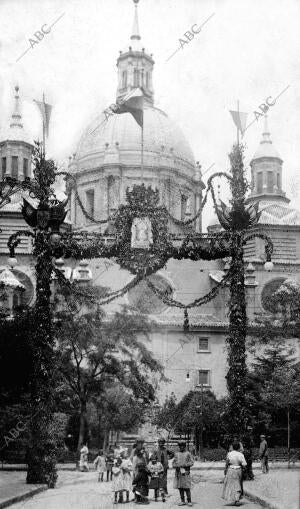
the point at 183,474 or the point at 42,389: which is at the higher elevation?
the point at 42,389

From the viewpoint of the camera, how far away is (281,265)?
63.5 meters

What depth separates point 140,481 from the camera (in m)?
18.9

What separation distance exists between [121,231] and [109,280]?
130 ft

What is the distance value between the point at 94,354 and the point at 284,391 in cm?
907

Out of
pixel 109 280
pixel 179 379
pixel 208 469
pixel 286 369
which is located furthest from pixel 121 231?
pixel 109 280

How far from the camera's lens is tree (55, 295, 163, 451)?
39.1m

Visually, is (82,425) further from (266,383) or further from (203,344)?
(203,344)

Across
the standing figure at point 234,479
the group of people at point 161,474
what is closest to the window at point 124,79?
the group of people at point 161,474

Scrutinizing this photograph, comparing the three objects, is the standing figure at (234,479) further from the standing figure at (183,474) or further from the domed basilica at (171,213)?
the domed basilica at (171,213)

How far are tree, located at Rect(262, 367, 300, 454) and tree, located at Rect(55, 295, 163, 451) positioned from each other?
231 inches

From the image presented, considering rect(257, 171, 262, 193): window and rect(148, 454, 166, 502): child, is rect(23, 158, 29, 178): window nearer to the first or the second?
rect(257, 171, 262, 193): window

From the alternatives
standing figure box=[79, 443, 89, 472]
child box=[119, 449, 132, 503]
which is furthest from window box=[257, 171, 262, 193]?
child box=[119, 449, 132, 503]


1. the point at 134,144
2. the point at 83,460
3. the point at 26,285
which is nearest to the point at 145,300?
the point at 26,285

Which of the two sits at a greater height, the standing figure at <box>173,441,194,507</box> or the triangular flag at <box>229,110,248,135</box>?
the triangular flag at <box>229,110,248,135</box>
